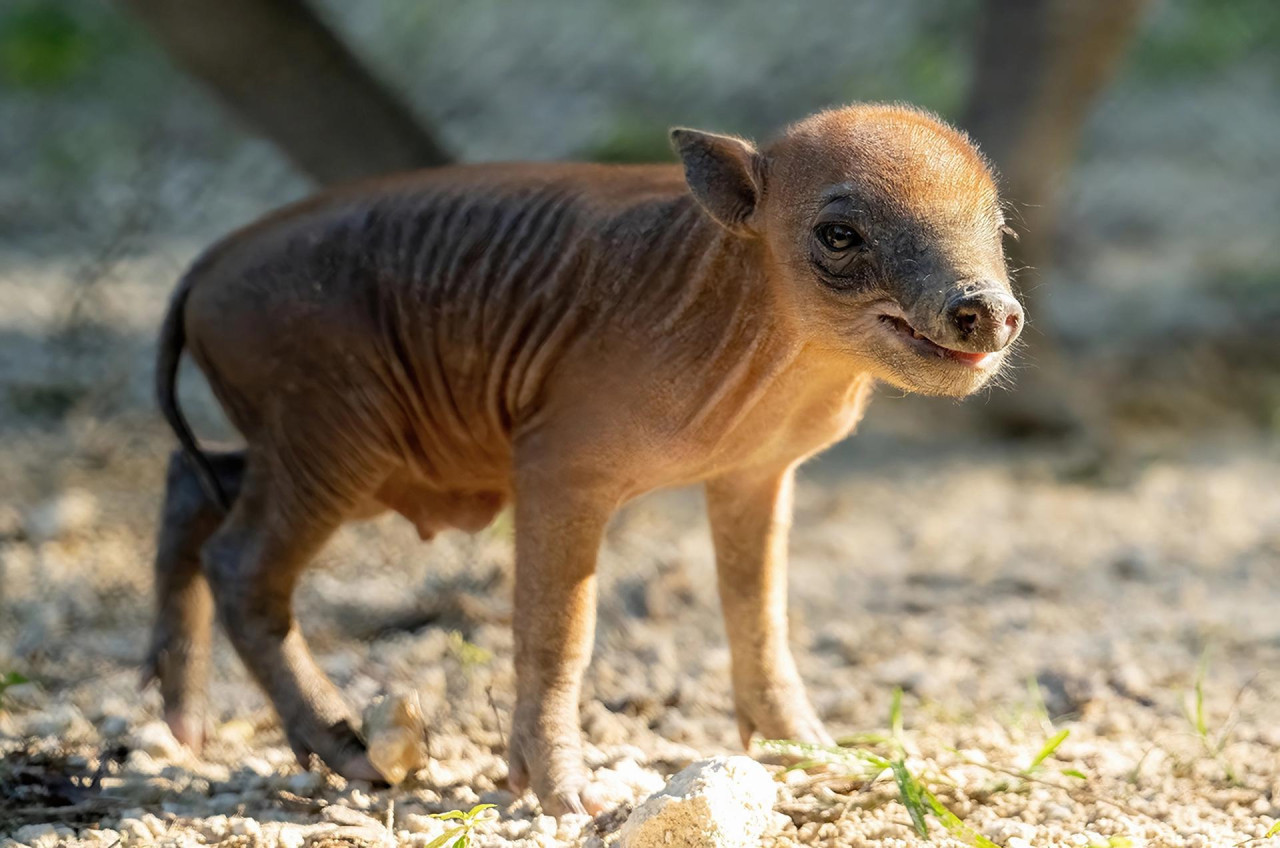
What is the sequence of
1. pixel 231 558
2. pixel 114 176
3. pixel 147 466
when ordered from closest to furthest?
pixel 231 558
pixel 147 466
pixel 114 176

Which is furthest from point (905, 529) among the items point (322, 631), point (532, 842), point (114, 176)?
point (114, 176)

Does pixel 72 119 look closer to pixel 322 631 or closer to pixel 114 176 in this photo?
pixel 114 176

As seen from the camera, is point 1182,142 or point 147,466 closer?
point 147,466

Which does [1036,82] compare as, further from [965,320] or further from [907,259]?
[965,320]

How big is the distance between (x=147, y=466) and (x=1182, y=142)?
8640 millimetres

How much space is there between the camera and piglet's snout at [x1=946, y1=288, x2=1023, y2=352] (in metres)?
3.57

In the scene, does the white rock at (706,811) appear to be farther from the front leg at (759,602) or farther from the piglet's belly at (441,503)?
the piglet's belly at (441,503)

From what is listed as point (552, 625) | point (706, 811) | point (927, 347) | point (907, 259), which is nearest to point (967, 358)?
point (927, 347)

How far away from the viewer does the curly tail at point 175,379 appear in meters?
5.06

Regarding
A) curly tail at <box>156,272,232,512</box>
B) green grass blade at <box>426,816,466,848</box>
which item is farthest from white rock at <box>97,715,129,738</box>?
green grass blade at <box>426,816,466,848</box>

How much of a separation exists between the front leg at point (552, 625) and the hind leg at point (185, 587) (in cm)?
135

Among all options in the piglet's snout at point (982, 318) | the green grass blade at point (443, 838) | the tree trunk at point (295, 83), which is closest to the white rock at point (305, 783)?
the green grass blade at point (443, 838)

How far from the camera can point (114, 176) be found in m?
10.6

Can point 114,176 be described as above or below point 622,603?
above
